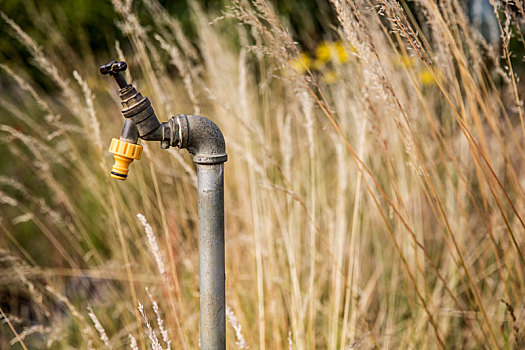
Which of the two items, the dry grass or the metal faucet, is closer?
the metal faucet

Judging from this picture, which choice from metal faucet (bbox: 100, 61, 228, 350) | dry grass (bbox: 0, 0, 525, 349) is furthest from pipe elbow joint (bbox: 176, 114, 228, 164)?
dry grass (bbox: 0, 0, 525, 349)

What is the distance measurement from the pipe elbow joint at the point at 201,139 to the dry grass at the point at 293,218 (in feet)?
0.74

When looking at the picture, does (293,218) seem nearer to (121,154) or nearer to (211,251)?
(211,251)

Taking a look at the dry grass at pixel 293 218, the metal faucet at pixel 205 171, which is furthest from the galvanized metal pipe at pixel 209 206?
the dry grass at pixel 293 218

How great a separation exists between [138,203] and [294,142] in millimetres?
861

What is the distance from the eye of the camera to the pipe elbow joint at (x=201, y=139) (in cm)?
86

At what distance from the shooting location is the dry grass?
4.17 feet

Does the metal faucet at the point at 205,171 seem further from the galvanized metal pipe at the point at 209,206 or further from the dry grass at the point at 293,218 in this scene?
the dry grass at the point at 293,218

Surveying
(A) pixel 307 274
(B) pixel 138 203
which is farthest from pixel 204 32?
(A) pixel 307 274

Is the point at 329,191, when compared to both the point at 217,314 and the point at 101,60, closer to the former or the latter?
the point at 217,314

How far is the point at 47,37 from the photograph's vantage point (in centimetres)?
296

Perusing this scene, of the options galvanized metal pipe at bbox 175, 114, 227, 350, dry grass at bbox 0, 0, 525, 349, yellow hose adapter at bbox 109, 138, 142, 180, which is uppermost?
yellow hose adapter at bbox 109, 138, 142, 180

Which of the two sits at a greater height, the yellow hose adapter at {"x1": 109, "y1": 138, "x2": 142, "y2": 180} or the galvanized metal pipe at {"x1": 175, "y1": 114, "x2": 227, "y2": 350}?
A: the yellow hose adapter at {"x1": 109, "y1": 138, "x2": 142, "y2": 180}

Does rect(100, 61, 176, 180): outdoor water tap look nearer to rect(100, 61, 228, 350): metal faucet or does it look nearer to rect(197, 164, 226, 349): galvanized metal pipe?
rect(100, 61, 228, 350): metal faucet
